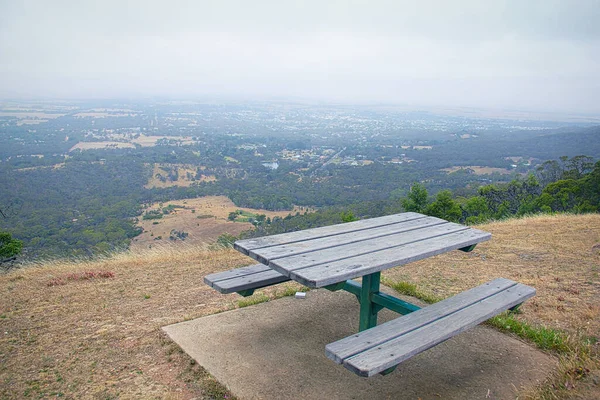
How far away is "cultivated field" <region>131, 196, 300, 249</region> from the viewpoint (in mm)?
30866

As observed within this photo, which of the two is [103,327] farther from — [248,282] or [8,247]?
[8,247]

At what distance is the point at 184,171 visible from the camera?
59.9m

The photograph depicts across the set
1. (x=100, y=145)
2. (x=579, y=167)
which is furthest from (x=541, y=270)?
(x=100, y=145)

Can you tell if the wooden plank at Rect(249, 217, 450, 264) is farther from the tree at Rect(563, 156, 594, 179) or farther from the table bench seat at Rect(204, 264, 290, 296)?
the tree at Rect(563, 156, 594, 179)

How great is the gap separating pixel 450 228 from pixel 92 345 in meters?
3.15

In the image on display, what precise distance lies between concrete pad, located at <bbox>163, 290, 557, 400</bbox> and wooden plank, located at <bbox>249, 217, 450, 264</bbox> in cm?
78

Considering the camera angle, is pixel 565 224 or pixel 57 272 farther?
pixel 565 224

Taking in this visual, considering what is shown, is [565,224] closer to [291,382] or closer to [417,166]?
[291,382]

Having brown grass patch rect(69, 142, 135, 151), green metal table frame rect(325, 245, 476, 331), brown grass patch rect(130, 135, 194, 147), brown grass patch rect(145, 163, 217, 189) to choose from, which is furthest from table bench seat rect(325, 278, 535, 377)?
brown grass patch rect(130, 135, 194, 147)

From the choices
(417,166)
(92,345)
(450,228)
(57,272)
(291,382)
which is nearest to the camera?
(291,382)

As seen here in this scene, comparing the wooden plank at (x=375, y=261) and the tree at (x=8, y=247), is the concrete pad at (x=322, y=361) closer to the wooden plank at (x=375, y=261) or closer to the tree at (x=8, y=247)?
the wooden plank at (x=375, y=261)

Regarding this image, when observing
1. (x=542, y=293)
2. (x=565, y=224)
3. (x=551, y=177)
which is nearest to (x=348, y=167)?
(x=551, y=177)

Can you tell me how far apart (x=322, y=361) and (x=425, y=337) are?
88 cm

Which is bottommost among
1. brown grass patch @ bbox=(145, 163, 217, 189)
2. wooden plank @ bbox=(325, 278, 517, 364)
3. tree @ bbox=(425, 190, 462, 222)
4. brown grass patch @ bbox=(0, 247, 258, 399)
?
brown grass patch @ bbox=(145, 163, 217, 189)
